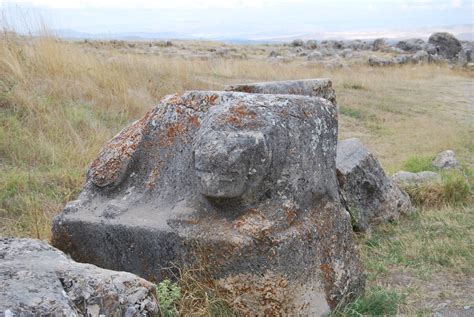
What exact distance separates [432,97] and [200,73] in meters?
6.61

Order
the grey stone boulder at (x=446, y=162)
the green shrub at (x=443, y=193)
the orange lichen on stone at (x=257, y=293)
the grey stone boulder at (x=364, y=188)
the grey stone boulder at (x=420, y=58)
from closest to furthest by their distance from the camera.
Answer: the orange lichen on stone at (x=257, y=293) < the grey stone boulder at (x=364, y=188) < the green shrub at (x=443, y=193) < the grey stone boulder at (x=446, y=162) < the grey stone boulder at (x=420, y=58)

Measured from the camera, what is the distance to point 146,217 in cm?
351

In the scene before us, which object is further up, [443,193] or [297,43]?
[443,193]

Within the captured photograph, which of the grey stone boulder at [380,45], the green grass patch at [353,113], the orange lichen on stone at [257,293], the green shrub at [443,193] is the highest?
the orange lichen on stone at [257,293]

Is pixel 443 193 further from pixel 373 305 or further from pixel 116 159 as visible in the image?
pixel 116 159

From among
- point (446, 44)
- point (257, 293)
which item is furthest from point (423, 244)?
point (446, 44)

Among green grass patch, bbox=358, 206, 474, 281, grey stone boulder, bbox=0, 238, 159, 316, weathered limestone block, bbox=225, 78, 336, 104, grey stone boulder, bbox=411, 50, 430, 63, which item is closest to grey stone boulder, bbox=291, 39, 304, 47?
grey stone boulder, bbox=411, 50, 430, 63

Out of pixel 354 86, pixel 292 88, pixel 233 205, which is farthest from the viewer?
pixel 354 86

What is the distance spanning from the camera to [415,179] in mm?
6609

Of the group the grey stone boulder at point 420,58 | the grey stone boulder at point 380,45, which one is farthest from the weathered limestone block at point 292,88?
the grey stone boulder at point 380,45

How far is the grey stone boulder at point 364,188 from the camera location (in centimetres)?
527

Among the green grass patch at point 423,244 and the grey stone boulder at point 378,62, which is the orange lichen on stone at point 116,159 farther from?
the grey stone boulder at point 378,62

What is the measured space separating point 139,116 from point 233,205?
5498 mm

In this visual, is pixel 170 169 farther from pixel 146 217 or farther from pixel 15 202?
pixel 15 202
